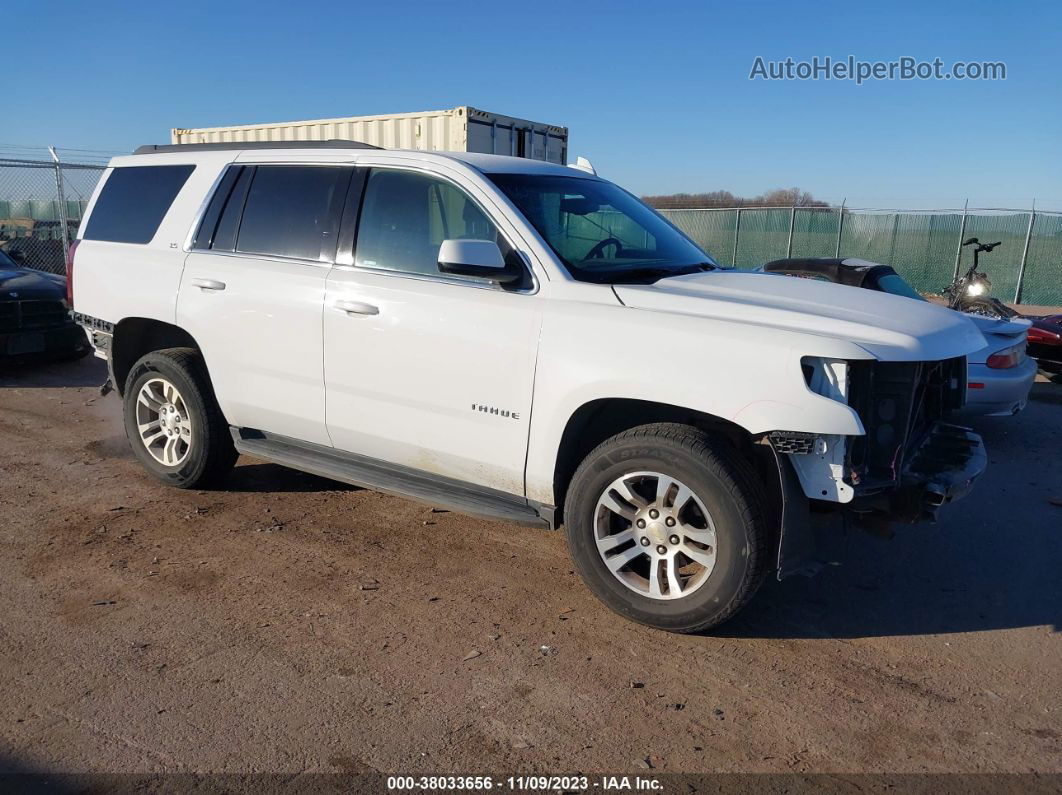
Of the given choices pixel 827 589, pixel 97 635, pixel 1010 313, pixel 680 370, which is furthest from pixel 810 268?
pixel 97 635

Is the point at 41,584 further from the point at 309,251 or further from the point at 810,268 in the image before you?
the point at 810,268

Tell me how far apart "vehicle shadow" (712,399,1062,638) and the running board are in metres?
1.15

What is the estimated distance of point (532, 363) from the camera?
388 centimetres

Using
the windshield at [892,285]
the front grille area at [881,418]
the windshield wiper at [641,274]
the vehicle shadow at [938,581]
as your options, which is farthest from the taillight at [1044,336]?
the front grille area at [881,418]

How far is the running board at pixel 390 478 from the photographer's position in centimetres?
412

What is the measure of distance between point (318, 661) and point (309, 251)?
2.27 metres

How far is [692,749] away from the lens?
297cm

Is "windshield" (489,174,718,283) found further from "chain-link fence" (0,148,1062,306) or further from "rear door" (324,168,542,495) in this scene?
"chain-link fence" (0,148,1062,306)

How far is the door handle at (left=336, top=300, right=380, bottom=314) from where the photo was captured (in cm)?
434

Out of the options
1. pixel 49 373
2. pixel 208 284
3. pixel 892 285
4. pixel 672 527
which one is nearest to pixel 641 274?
pixel 672 527

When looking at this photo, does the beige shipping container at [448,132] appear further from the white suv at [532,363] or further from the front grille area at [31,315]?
the white suv at [532,363]

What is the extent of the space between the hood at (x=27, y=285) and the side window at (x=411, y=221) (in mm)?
6107

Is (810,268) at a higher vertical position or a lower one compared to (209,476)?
higher

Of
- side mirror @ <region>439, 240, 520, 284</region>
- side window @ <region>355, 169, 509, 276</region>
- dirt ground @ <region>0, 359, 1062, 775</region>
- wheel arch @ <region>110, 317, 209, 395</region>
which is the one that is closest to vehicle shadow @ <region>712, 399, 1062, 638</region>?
dirt ground @ <region>0, 359, 1062, 775</region>
